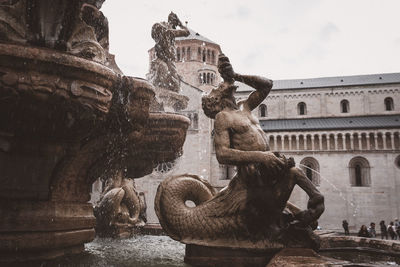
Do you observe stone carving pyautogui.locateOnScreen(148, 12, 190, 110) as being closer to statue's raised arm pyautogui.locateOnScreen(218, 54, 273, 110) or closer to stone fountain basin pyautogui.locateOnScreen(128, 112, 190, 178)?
stone fountain basin pyautogui.locateOnScreen(128, 112, 190, 178)

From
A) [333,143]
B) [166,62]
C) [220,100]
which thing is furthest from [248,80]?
[333,143]

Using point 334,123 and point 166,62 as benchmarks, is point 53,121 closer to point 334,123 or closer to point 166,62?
point 166,62

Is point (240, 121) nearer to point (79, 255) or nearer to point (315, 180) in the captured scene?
point (79, 255)

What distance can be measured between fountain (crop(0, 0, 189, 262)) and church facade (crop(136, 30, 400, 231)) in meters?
23.8

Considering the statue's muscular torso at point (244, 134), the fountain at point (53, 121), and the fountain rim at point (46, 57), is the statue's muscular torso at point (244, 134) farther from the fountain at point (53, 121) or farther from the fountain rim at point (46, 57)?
the fountain rim at point (46, 57)

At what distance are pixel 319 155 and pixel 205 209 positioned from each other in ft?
91.2

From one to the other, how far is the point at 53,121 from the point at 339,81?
36.6m

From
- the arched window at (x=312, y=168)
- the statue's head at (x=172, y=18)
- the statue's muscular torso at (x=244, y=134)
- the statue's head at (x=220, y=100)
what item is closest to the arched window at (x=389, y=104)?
the arched window at (x=312, y=168)

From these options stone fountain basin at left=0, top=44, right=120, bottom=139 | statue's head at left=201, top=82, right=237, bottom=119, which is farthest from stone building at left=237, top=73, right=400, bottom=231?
stone fountain basin at left=0, top=44, right=120, bottom=139

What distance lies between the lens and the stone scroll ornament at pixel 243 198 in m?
2.71

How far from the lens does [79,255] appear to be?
10.7ft

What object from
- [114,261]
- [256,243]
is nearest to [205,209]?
[256,243]

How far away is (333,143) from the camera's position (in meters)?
29.0

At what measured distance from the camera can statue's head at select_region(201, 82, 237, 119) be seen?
127 inches
